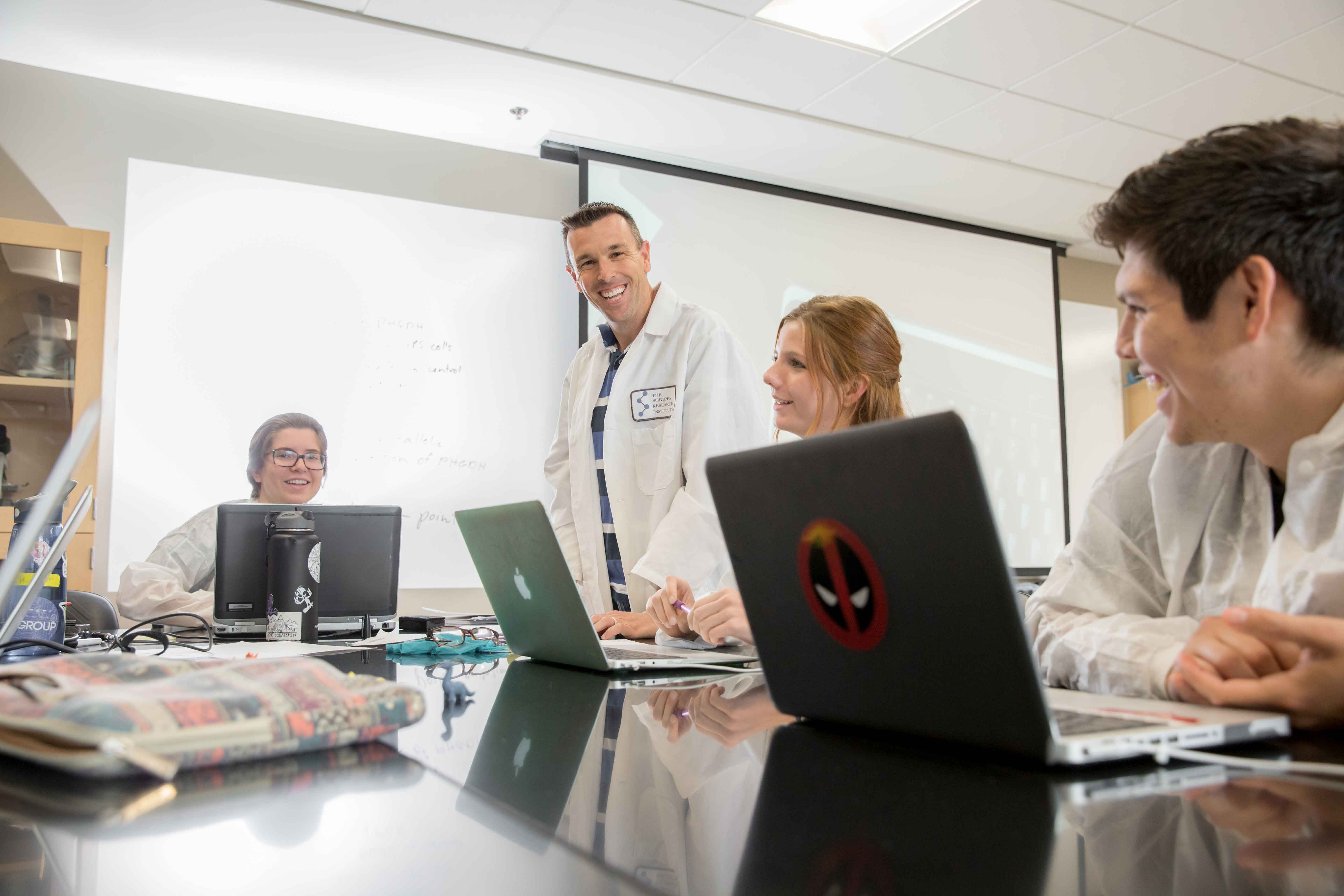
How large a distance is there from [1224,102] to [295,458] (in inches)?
139

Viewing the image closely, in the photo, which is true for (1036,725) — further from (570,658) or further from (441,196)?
(441,196)

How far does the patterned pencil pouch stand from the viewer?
1.90ft

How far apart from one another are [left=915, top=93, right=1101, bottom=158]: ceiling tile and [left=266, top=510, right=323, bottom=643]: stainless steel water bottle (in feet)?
9.59

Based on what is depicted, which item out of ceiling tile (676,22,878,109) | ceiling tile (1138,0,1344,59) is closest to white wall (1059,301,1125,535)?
ceiling tile (1138,0,1344,59)

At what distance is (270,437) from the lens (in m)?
3.07

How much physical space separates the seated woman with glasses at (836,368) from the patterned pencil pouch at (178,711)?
118cm

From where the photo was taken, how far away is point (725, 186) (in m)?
4.16

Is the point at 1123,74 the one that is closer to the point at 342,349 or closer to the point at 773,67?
the point at 773,67

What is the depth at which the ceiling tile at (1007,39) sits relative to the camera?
2.96m

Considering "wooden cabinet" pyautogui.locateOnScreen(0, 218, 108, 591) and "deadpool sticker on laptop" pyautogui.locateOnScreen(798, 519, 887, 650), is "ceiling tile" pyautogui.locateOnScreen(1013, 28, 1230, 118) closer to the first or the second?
"deadpool sticker on laptop" pyautogui.locateOnScreen(798, 519, 887, 650)

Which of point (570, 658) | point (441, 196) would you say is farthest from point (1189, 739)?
point (441, 196)

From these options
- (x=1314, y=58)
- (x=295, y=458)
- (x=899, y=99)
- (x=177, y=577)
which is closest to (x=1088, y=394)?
(x=1314, y=58)

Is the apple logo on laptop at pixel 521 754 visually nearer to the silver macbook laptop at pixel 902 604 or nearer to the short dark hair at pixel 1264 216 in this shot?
the silver macbook laptop at pixel 902 604

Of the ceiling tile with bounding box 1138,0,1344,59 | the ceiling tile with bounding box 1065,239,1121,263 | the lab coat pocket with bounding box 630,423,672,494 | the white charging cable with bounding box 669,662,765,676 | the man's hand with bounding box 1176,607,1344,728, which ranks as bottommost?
the white charging cable with bounding box 669,662,765,676
